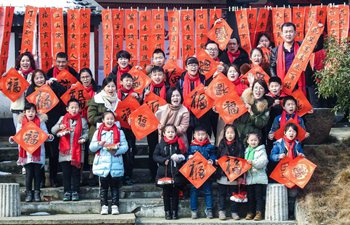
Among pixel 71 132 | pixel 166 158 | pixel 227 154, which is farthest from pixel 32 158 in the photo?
pixel 227 154

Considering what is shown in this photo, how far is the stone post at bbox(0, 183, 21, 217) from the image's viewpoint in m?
11.7

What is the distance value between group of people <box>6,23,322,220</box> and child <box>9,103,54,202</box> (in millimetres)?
15

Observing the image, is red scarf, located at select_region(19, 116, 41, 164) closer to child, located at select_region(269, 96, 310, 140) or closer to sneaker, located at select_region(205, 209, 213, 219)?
sneaker, located at select_region(205, 209, 213, 219)

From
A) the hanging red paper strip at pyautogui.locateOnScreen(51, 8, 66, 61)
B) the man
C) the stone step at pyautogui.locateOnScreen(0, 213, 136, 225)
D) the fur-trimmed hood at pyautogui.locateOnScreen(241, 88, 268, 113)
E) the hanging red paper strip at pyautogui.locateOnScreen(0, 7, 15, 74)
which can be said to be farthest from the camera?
the hanging red paper strip at pyautogui.locateOnScreen(51, 8, 66, 61)

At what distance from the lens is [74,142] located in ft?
39.9

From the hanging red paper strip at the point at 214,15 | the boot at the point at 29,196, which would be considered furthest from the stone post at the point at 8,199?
the hanging red paper strip at the point at 214,15

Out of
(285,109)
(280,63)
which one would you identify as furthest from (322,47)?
(285,109)

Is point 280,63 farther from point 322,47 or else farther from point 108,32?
point 108,32

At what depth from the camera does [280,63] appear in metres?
12.9

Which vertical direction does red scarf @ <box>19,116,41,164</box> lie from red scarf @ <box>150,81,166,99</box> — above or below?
below

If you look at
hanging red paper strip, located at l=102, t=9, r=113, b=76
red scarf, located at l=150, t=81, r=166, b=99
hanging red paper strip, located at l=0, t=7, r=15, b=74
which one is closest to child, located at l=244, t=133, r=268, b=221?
red scarf, located at l=150, t=81, r=166, b=99

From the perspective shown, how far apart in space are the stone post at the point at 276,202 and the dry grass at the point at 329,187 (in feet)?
0.99

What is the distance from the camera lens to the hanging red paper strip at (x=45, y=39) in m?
14.3

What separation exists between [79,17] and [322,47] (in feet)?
14.2
